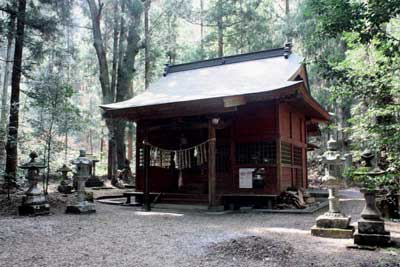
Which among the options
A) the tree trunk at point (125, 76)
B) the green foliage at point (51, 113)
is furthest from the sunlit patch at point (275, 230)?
the tree trunk at point (125, 76)

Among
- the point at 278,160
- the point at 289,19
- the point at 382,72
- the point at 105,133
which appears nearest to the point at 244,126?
the point at 278,160

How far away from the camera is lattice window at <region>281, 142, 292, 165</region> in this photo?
9955 millimetres

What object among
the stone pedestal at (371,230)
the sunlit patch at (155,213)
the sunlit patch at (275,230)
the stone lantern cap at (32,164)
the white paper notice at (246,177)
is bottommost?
the sunlit patch at (155,213)

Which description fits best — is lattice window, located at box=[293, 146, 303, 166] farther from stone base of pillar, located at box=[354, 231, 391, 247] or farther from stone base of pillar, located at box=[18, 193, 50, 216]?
stone base of pillar, located at box=[18, 193, 50, 216]

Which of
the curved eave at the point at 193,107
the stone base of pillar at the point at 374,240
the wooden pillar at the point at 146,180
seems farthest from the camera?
the wooden pillar at the point at 146,180

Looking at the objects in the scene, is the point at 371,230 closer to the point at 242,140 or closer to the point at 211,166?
the point at 211,166

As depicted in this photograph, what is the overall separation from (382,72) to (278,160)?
5.12 m

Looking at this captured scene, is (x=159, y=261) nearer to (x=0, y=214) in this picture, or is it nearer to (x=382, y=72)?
(x=382, y=72)

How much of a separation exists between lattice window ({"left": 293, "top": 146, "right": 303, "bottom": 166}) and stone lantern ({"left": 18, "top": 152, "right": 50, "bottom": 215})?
7549 millimetres

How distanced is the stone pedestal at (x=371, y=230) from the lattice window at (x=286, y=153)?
16.4 feet

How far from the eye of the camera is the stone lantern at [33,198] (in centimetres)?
788

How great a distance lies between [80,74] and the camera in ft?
94.6

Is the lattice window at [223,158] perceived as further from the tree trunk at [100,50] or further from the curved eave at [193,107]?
the tree trunk at [100,50]

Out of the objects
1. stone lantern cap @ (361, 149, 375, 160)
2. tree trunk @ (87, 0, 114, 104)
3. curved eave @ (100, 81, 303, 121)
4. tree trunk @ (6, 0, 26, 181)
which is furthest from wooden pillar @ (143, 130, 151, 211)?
tree trunk @ (87, 0, 114, 104)
